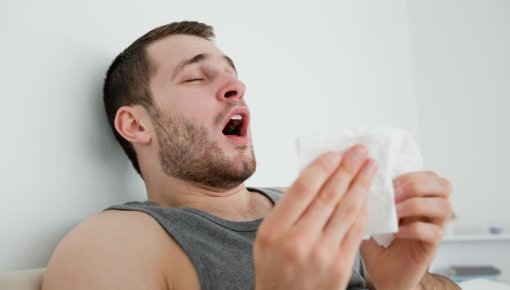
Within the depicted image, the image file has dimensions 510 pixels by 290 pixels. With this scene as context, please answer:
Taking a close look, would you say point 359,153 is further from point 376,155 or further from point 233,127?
point 233,127

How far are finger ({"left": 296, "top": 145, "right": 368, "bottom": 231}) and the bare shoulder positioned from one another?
1.25 feet

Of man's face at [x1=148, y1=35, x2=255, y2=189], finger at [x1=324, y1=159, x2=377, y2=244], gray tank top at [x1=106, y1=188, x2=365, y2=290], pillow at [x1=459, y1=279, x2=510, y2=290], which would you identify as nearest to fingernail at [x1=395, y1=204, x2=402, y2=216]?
finger at [x1=324, y1=159, x2=377, y2=244]

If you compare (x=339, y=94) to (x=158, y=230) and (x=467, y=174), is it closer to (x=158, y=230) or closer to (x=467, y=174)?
(x=467, y=174)

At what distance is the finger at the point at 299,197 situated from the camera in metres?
0.49

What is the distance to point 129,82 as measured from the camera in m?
1.15

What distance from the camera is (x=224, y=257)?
2.73ft

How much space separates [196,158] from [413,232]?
0.58m

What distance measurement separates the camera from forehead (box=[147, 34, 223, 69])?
115 centimetres

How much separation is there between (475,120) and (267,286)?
275 centimetres

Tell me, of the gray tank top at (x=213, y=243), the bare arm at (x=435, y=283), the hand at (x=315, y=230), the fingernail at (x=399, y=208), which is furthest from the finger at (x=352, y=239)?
the bare arm at (x=435, y=283)

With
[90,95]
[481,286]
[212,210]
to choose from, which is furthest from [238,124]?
[481,286]

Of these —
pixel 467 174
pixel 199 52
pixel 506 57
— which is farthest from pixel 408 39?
pixel 199 52

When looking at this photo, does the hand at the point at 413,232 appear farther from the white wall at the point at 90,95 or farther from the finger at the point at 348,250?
the white wall at the point at 90,95

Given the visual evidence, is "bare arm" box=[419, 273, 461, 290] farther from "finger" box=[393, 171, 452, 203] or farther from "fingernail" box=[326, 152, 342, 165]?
"fingernail" box=[326, 152, 342, 165]
